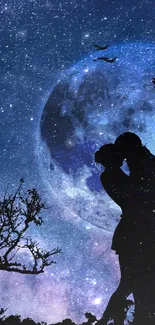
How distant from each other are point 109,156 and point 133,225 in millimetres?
2533

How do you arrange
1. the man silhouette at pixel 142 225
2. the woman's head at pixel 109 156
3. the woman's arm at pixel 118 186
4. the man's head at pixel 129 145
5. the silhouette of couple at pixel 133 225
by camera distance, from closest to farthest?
the man silhouette at pixel 142 225
the silhouette of couple at pixel 133 225
the woman's arm at pixel 118 186
the man's head at pixel 129 145
the woman's head at pixel 109 156

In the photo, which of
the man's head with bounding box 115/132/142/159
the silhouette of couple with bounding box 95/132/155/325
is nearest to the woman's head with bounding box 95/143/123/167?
the silhouette of couple with bounding box 95/132/155/325

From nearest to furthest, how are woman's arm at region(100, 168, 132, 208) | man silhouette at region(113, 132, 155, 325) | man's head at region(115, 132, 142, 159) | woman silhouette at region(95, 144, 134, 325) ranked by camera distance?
man silhouette at region(113, 132, 155, 325) → woman silhouette at region(95, 144, 134, 325) → woman's arm at region(100, 168, 132, 208) → man's head at region(115, 132, 142, 159)

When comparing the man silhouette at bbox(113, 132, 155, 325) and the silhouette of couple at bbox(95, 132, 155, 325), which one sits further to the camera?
the silhouette of couple at bbox(95, 132, 155, 325)

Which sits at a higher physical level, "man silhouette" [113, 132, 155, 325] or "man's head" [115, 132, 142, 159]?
"man's head" [115, 132, 142, 159]

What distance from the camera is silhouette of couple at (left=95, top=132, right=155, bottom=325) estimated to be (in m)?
8.55

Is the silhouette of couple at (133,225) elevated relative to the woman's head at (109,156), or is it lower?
lower

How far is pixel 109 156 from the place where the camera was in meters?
9.95

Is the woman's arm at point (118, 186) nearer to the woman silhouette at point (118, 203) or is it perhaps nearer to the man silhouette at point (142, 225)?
the woman silhouette at point (118, 203)

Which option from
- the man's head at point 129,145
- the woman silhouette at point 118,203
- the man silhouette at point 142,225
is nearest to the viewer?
Result: the man silhouette at point 142,225

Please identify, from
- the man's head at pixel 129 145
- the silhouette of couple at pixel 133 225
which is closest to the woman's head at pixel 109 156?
the silhouette of couple at pixel 133 225

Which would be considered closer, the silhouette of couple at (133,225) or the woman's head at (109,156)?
the silhouette of couple at (133,225)

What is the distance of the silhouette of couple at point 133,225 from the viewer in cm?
855

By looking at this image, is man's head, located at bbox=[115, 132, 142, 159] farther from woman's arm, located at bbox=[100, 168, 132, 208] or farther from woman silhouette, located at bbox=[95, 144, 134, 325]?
woman's arm, located at bbox=[100, 168, 132, 208]
